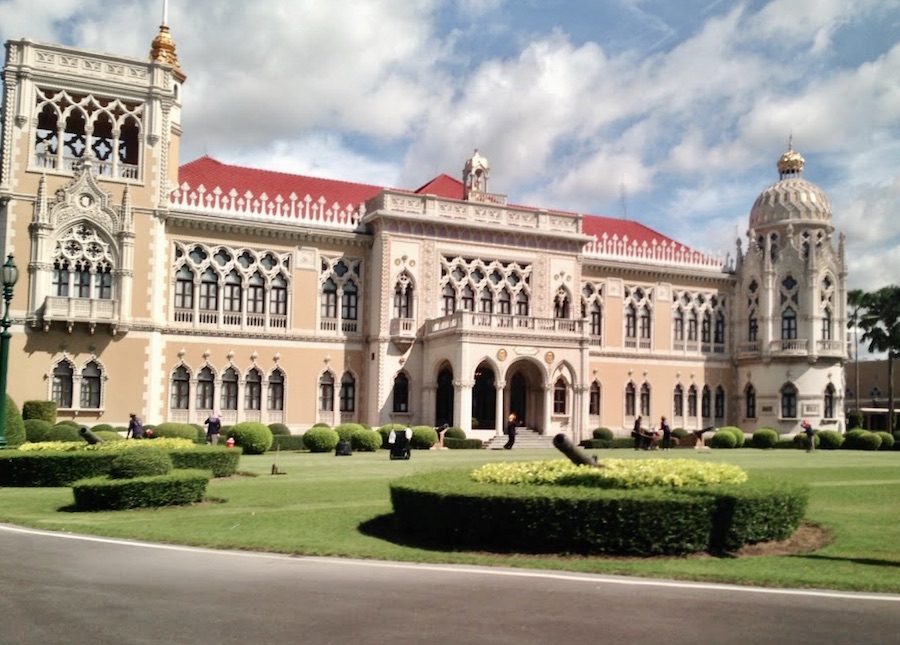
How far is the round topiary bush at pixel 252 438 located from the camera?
107 feet

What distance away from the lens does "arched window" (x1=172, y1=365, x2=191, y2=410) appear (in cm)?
4050

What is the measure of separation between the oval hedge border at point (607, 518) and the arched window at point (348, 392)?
30602mm

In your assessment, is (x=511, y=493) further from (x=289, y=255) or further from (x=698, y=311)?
(x=698, y=311)

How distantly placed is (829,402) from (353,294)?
27611mm

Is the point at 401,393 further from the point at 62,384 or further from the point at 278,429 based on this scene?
the point at 62,384

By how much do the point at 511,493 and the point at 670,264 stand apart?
138 ft

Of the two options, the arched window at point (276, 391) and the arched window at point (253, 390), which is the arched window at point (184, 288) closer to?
the arched window at point (253, 390)

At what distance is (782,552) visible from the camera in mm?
13195

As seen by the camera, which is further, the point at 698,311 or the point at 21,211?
the point at 698,311

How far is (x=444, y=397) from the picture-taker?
45000 millimetres

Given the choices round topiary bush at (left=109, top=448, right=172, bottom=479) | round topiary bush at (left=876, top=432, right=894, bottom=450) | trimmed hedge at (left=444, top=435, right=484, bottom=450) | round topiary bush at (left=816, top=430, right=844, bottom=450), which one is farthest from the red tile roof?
round topiary bush at (left=109, top=448, right=172, bottom=479)

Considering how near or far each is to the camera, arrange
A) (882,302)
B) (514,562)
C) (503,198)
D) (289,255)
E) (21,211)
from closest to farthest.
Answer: (514,562) → (21,211) → (289,255) → (503,198) → (882,302)

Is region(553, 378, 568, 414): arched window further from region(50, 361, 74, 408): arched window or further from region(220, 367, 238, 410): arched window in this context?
region(50, 361, 74, 408): arched window

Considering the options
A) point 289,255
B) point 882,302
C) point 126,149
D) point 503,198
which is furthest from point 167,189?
point 882,302
